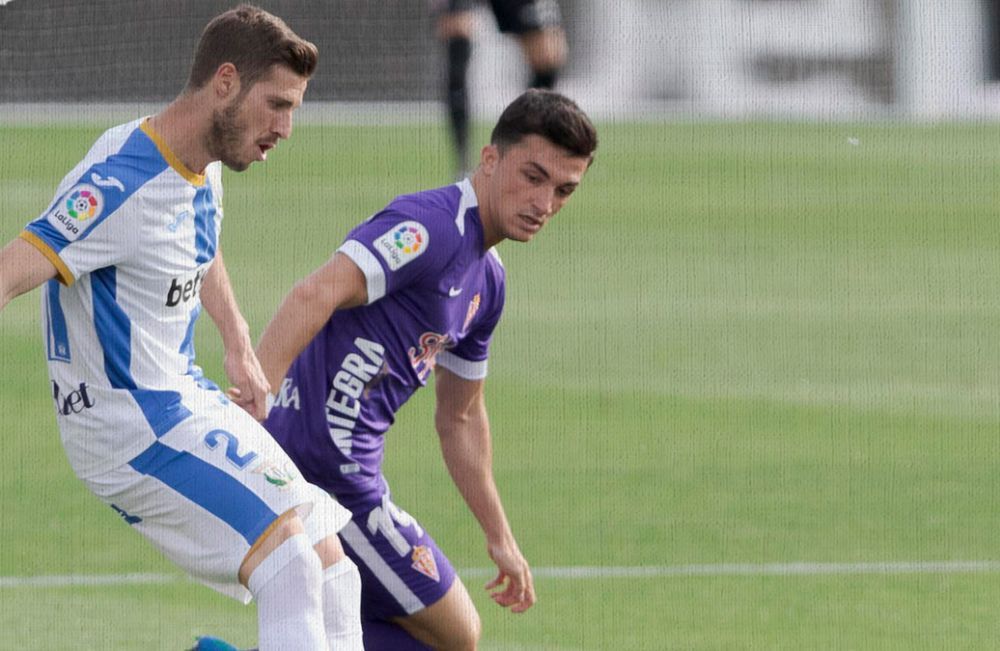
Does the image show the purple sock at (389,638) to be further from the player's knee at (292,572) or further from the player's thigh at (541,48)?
the player's thigh at (541,48)

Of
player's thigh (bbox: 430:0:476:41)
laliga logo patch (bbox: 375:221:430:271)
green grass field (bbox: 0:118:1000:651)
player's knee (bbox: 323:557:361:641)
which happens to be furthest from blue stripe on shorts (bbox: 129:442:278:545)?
player's thigh (bbox: 430:0:476:41)

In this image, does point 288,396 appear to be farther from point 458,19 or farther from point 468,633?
point 458,19

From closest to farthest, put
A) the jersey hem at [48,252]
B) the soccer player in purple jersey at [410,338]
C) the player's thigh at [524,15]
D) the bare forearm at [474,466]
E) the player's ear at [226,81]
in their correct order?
the jersey hem at [48,252], the player's ear at [226,81], the soccer player in purple jersey at [410,338], the bare forearm at [474,466], the player's thigh at [524,15]

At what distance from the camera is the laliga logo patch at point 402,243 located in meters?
4.55

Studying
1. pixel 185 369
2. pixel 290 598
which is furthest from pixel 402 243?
pixel 290 598

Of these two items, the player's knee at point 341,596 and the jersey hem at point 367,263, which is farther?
the jersey hem at point 367,263

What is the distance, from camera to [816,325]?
11.6 m

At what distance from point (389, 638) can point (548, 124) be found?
136cm

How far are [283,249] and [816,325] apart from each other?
381 centimetres

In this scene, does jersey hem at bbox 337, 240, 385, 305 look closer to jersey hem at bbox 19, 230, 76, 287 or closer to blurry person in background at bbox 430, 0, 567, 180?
jersey hem at bbox 19, 230, 76, 287

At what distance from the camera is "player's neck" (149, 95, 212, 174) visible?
415 cm

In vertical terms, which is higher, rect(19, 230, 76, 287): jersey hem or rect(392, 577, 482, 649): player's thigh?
rect(19, 230, 76, 287): jersey hem

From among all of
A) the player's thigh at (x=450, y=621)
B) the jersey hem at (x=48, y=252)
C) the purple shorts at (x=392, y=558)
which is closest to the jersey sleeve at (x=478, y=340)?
the purple shorts at (x=392, y=558)

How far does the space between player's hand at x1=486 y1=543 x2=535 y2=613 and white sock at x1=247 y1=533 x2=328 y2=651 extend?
3.06 feet
